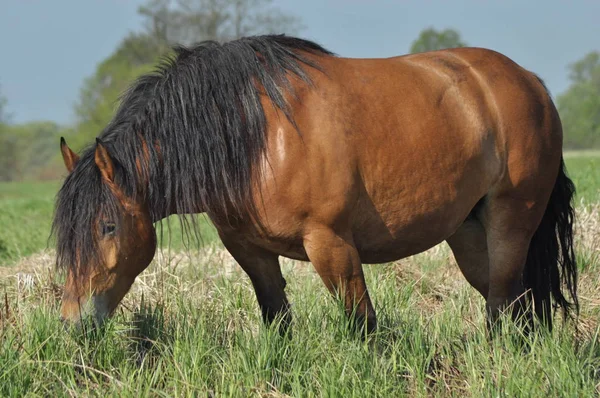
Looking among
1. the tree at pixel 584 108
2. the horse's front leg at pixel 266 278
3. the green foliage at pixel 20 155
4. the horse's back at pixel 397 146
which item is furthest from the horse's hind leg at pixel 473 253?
the tree at pixel 584 108

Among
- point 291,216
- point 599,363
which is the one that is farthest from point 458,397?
point 291,216

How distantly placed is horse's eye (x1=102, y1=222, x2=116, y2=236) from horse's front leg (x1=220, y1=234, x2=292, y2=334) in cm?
68

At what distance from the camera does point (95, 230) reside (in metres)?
3.80

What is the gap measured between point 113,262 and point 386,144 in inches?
59.5

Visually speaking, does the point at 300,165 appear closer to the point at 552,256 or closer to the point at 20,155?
the point at 552,256

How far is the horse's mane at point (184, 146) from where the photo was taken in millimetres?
3801

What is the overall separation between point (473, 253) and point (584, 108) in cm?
5310

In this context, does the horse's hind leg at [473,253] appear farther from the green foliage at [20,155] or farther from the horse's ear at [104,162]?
the green foliage at [20,155]

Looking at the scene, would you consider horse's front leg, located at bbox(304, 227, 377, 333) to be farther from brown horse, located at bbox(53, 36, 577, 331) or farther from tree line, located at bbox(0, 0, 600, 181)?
tree line, located at bbox(0, 0, 600, 181)

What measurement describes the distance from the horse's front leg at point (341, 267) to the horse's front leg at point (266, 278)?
406 mm

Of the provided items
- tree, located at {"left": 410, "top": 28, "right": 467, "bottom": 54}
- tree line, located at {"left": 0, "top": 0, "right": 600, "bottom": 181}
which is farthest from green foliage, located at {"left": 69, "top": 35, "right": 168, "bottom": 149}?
tree, located at {"left": 410, "top": 28, "right": 467, "bottom": 54}

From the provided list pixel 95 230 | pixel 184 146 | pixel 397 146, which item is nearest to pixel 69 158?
pixel 95 230

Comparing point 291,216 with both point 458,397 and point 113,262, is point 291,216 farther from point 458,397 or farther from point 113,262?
A: point 458,397

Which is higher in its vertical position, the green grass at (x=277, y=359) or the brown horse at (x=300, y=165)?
the brown horse at (x=300, y=165)
